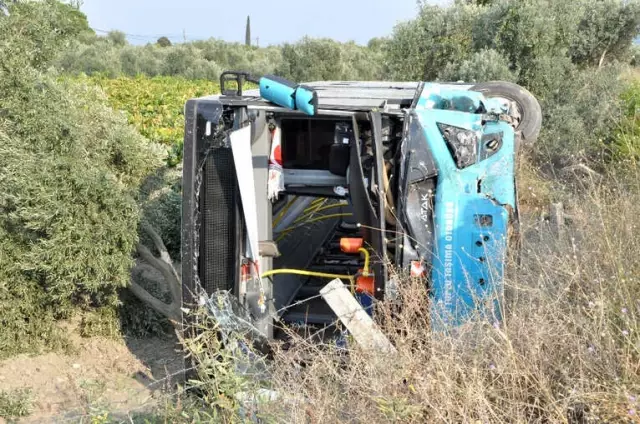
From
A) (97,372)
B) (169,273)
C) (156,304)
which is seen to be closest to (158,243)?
(169,273)

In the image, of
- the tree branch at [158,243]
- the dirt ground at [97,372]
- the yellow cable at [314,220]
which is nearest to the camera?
the dirt ground at [97,372]

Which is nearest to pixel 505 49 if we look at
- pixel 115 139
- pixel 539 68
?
pixel 539 68

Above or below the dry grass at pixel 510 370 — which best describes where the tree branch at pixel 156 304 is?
below

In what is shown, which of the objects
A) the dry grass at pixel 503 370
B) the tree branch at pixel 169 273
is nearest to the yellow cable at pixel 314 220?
the tree branch at pixel 169 273

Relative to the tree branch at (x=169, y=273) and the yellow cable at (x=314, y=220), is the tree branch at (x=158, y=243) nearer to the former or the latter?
the tree branch at (x=169, y=273)

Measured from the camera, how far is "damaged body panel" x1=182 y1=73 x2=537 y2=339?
5.09m

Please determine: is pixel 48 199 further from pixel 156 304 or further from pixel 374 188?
pixel 374 188

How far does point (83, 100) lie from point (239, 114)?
9.57 ft

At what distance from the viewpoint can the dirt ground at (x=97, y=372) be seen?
6027mm

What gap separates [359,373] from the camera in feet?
13.1

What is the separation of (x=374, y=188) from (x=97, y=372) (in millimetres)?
3208

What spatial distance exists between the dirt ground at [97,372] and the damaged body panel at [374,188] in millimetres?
1222

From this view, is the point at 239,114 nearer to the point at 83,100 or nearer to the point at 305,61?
the point at 83,100

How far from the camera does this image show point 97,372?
6762 mm
